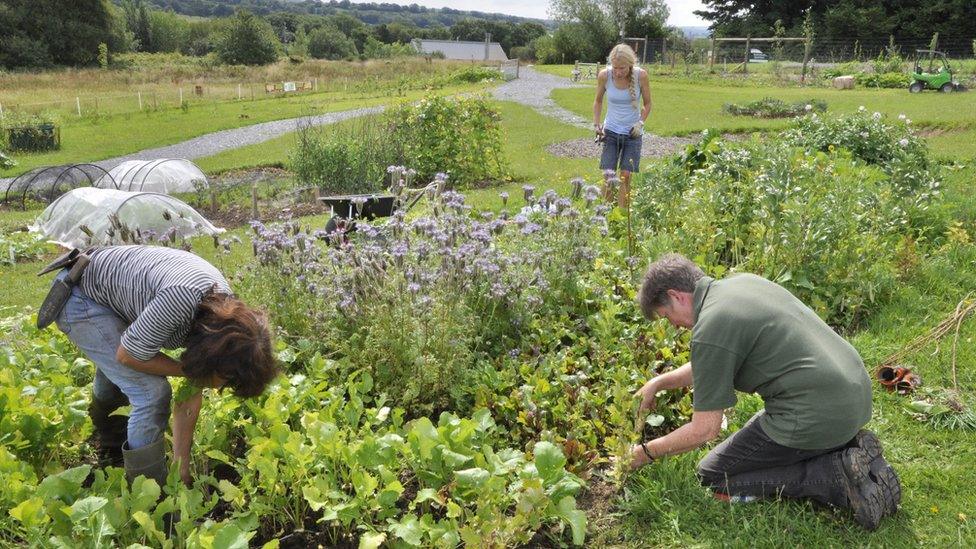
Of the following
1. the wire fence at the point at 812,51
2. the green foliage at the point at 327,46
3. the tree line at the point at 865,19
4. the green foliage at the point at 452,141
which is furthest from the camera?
the green foliage at the point at 327,46

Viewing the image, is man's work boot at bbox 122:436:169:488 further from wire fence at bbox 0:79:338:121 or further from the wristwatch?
wire fence at bbox 0:79:338:121

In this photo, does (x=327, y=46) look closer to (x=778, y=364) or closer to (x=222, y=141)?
(x=222, y=141)

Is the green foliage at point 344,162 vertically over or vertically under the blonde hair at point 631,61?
under

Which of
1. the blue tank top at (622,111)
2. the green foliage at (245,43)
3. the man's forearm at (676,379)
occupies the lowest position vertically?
the man's forearm at (676,379)

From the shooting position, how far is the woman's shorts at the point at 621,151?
22.4ft

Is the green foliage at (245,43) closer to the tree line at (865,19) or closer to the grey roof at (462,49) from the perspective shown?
the grey roof at (462,49)

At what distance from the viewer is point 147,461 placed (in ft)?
9.15

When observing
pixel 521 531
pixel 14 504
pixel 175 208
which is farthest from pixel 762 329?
pixel 175 208

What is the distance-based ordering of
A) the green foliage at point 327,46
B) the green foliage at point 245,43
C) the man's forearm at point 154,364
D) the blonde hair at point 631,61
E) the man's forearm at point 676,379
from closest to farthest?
the man's forearm at point 154,364
the man's forearm at point 676,379
the blonde hair at point 631,61
the green foliage at point 245,43
the green foliage at point 327,46

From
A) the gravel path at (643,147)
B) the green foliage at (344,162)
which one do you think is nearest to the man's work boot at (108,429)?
the green foliage at (344,162)

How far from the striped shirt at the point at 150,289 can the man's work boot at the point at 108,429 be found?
2.03 feet

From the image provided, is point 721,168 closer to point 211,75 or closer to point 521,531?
point 521,531

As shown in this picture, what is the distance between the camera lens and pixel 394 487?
249cm

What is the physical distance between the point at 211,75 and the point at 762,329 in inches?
1617
